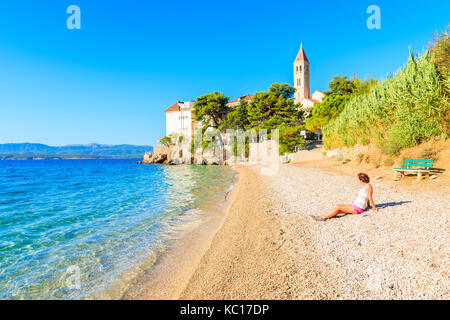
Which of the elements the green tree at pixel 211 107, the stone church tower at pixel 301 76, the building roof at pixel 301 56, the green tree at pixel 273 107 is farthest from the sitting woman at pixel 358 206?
the building roof at pixel 301 56

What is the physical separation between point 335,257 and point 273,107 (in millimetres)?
45796

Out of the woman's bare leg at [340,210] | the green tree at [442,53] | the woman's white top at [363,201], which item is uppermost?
the green tree at [442,53]

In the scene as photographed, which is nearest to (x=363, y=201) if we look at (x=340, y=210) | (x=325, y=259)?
(x=340, y=210)

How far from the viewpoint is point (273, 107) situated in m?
47.2

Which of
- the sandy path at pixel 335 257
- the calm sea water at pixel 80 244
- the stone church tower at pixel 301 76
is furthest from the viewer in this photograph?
the stone church tower at pixel 301 76

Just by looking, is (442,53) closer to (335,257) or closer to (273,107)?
(335,257)

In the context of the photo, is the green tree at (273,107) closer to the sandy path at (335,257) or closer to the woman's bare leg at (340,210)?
the woman's bare leg at (340,210)

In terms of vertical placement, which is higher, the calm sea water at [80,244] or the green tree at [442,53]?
the green tree at [442,53]

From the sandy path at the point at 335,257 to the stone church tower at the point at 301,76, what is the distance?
82.2 meters

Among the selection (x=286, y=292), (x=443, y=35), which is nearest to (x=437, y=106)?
(x=443, y=35)

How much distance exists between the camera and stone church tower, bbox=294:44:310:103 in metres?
81.7

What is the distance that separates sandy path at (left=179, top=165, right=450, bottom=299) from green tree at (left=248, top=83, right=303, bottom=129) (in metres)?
38.8

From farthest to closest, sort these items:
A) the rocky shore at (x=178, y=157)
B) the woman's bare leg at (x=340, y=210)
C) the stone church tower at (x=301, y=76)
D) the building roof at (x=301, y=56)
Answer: the building roof at (x=301, y=56) → the stone church tower at (x=301, y=76) → the rocky shore at (x=178, y=157) → the woman's bare leg at (x=340, y=210)

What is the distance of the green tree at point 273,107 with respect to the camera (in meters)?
45.9
